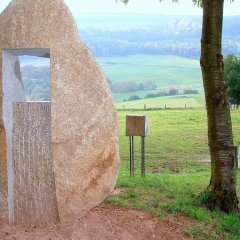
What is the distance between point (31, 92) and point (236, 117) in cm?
2817

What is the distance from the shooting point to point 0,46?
6.35m

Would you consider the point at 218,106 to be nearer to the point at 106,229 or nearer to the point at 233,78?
the point at 106,229

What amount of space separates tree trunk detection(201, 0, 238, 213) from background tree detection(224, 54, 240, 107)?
92.6ft

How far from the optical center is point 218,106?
8.30 meters

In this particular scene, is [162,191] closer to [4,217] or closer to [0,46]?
[4,217]

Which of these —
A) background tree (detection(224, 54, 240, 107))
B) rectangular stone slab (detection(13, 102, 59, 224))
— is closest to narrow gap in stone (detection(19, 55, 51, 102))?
rectangular stone slab (detection(13, 102, 59, 224))

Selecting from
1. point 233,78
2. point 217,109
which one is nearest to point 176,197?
point 217,109

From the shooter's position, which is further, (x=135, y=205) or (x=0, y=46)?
(x=135, y=205)

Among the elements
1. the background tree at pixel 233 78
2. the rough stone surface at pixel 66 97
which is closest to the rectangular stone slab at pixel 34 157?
the rough stone surface at pixel 66 97

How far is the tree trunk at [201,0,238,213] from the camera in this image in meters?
8.30

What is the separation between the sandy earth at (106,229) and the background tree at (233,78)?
29.8m

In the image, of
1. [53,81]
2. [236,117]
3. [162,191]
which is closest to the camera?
[53,81]

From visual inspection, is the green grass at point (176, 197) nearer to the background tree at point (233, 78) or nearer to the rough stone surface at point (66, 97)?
the rough stone surface at point (66, 97)

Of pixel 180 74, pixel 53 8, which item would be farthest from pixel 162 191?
pixel 180 74
